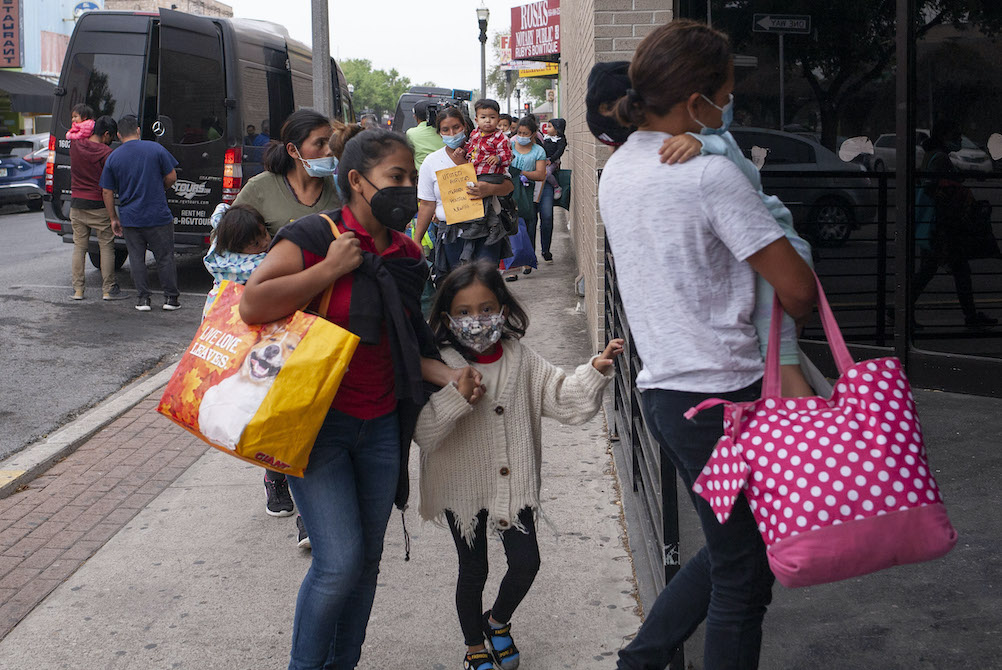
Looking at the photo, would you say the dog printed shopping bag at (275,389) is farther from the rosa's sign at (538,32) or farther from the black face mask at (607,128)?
the rosa's sign at (538,32)

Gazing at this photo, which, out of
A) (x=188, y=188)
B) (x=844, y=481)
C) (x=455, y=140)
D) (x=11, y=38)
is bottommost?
(x=844, y=481)

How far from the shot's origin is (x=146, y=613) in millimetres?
4059

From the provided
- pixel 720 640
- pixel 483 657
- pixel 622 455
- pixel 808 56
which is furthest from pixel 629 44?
pixel 720 640

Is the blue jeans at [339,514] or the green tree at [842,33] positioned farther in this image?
the green tree at [842,33]

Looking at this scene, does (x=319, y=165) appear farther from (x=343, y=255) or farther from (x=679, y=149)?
(x=679, y=149)

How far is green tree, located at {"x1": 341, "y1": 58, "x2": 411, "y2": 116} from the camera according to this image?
147 meters

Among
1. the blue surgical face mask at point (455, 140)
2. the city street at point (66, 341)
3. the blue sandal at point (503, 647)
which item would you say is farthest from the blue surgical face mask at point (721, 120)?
the blue surgical face mask at point (455, 140)

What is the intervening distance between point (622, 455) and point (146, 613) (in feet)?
8.00

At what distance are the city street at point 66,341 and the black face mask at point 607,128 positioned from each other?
466cm

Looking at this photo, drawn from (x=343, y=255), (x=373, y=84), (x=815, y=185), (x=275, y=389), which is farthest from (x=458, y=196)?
(x=373, y=84)

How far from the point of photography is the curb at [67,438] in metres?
5.77

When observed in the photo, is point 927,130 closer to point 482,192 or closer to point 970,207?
point 970,207

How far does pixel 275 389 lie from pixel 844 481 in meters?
1.38

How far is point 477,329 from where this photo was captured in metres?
3.28
